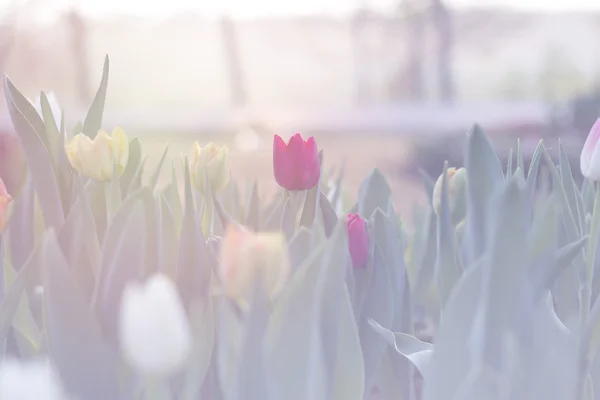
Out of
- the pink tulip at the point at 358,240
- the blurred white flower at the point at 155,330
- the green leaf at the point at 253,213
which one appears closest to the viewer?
the blurred white flower at the point at 155,330

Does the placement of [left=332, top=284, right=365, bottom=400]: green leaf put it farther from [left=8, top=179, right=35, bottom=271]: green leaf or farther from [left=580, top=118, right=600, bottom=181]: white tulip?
[left=8, top=179, right=35, bottom=271]: green leaf

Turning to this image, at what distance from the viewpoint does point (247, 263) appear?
320mm

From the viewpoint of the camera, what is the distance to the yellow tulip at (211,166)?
0.47m

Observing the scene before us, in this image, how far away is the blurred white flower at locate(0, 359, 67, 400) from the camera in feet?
1.06

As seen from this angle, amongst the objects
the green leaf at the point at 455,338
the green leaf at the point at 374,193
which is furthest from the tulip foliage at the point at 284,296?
the green leaf at the point at 374,193

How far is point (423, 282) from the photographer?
0.54 m

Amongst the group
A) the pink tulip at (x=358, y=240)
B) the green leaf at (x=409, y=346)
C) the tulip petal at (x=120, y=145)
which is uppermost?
the tulip petal at (x=120, y=145)

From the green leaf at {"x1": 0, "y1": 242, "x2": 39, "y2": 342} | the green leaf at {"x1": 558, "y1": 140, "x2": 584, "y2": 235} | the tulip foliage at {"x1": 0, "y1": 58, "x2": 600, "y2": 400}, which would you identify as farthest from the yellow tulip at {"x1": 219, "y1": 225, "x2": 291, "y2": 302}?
the green leaf at {"x1": 558, "y1": 140, "x2": 584, "y2": 235}

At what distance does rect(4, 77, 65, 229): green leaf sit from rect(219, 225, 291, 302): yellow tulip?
13cm

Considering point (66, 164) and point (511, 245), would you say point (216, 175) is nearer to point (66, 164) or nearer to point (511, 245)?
point (66, 164)

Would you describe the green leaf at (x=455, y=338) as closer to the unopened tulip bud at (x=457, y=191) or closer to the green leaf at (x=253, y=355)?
the green leaf at (x=253, y=355)

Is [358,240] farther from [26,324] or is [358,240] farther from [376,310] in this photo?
[26,324]

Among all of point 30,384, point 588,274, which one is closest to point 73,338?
point 30,384

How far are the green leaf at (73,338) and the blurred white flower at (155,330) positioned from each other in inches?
1.5
